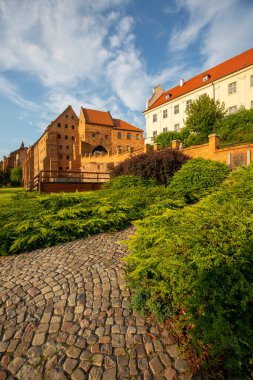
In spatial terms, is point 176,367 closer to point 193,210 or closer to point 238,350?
point 238,350

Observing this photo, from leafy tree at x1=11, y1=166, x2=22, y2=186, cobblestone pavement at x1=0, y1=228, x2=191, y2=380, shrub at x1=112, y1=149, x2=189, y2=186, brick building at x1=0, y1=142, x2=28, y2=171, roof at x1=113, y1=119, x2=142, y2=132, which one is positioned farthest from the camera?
brick building at x1=0, y1=142, x2=28, y2=171

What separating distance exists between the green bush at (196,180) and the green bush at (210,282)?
5.81 m

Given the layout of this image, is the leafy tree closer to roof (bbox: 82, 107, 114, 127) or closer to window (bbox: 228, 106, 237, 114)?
roof (bbox: 82, 107, 114, 127)

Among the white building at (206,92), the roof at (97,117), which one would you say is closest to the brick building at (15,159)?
the roof at (97,117)

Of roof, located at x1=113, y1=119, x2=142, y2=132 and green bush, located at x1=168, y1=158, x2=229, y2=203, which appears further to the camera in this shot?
roof, located at x1=113, y1=119, x2=142, y2=132

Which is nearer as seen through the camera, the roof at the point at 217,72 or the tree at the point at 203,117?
the tree at the point at 203,117

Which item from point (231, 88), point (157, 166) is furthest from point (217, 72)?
point (157, 166)

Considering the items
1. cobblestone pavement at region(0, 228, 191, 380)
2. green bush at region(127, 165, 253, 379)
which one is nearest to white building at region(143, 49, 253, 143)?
green bush at region(127, 165, 253, 379)

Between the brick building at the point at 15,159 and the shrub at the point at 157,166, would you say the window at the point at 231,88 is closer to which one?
the shrub at the point at 157,166

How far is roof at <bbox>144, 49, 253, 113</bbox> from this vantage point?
2603 cm

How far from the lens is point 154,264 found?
3.31m

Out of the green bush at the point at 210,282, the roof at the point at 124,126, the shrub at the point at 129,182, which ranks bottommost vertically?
the green bush at the point at 210,282

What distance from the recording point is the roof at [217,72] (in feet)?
85.4

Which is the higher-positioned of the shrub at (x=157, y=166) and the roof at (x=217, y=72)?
the roof at (x=217, y=72)
